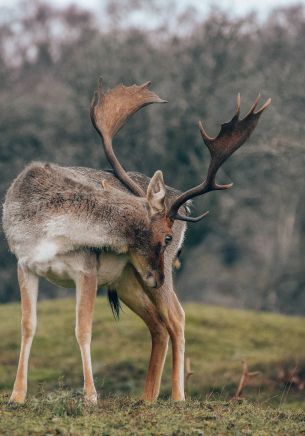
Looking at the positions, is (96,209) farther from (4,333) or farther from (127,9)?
(127,9)

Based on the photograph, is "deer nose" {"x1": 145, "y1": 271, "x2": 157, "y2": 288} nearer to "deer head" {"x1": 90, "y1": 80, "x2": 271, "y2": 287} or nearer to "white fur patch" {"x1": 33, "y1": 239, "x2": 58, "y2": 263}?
"deer head" {"x1": 90, "y1": 80, "x2": 271, "y2": 287}

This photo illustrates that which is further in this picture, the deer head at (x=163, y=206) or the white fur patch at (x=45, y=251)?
the deer head at (x=163, y=206)

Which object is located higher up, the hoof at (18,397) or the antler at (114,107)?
the antler at (114,107)

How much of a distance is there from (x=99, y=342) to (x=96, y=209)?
9.60 m

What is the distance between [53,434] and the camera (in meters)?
8.30

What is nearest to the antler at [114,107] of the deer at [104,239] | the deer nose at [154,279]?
the deer at [104,239]

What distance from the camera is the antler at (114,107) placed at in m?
12.8

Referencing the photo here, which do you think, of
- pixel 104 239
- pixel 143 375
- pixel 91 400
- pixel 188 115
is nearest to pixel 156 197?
pixel 104 239

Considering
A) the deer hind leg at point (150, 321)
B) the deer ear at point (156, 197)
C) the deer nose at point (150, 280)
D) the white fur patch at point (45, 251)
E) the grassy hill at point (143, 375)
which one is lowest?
the grassy hill at point (143, 375)

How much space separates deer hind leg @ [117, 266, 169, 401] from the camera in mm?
12070

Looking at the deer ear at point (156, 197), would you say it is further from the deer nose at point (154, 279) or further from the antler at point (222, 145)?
the deer nose at point (154, 279)

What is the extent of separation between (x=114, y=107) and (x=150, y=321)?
2647 millimetres

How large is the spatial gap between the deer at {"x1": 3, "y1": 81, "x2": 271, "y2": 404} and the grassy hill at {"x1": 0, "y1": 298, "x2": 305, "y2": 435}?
2.47 feet

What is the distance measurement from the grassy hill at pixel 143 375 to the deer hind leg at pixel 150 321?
0.55m
